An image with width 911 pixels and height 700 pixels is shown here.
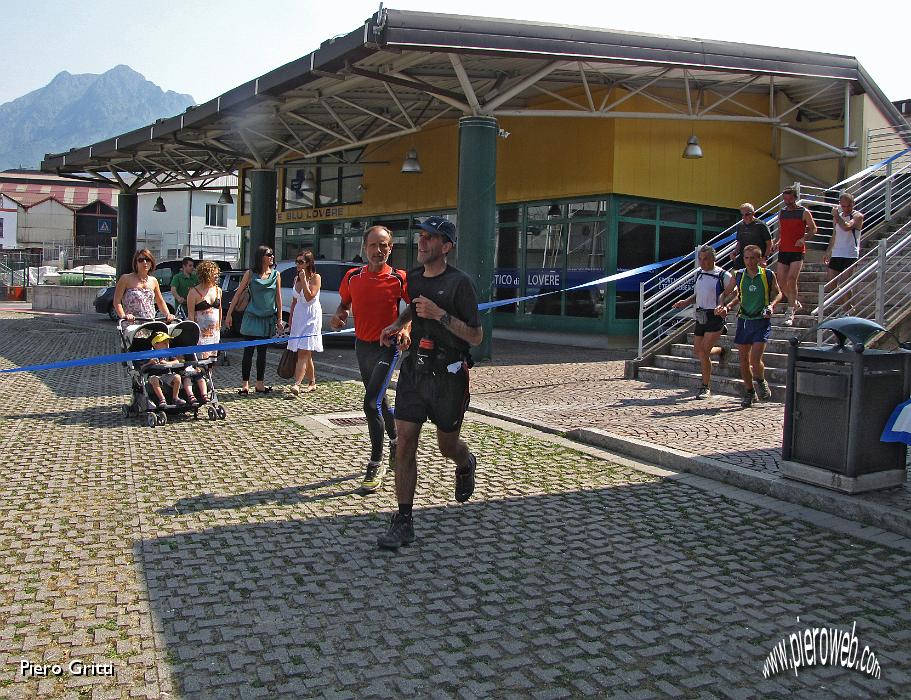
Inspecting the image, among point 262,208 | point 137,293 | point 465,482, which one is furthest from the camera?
point 262,208

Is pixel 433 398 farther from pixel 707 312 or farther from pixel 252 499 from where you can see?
pixel 707 312

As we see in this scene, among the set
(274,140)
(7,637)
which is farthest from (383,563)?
(274,140)

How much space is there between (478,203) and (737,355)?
4.88 meters

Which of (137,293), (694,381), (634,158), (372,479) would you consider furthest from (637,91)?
(372,479)

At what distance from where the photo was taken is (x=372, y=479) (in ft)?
21.7

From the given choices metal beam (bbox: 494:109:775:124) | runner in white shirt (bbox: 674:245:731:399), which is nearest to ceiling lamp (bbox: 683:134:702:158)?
metal beam (bbox: 494:109:775:124)

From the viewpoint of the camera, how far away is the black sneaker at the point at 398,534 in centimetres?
516

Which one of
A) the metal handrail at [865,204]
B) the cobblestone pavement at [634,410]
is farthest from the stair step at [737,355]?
the metal handrail at [865,204]

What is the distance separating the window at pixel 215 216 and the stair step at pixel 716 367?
193 feet

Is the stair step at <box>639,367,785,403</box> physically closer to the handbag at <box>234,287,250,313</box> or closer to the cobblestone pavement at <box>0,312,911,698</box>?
the cobblestone pavement at <box>0,312,911,698</box>

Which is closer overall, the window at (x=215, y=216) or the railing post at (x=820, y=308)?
the railing post at (x=820, y=308)

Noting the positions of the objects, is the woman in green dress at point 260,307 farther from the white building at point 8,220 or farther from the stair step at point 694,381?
the white building at point 8,220

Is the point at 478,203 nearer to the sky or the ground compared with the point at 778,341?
nearer to the sky

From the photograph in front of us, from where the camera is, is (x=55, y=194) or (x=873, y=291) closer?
(x=873, y=291)
